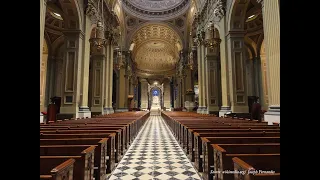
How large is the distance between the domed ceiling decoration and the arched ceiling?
102 cm

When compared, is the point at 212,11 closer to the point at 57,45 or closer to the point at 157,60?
the point at 57,45

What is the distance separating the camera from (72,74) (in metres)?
8.07

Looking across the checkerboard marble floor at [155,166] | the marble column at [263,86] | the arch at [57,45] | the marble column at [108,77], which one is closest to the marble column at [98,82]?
the marble column at [108,77]

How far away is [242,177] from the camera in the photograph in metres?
1.49

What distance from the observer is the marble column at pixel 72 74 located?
783 cm

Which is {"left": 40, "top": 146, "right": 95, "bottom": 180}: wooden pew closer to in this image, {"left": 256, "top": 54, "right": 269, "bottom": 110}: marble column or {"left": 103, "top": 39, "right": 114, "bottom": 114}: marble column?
{"left": 103, "top": 39, "right": 114, "bottom": 114}: marble column

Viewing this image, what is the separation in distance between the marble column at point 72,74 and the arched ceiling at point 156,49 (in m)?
14.5

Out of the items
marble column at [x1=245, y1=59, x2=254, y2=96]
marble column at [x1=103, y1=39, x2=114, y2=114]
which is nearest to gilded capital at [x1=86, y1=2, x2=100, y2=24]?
marble column at [x1=103, y1=39, x2=114, y2=114]

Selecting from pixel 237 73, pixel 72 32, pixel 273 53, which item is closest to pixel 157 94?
pixel 237 73

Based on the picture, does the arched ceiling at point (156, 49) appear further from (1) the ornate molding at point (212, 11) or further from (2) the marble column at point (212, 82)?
(2) the marble column at point (212, 82)

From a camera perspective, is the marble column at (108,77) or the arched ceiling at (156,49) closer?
the marble column at (108,77)

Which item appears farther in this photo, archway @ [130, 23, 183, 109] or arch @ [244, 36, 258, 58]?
archway @ [130, 23, 183, 109]

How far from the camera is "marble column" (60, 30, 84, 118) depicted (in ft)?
25.7

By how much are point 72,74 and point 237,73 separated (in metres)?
6.58
